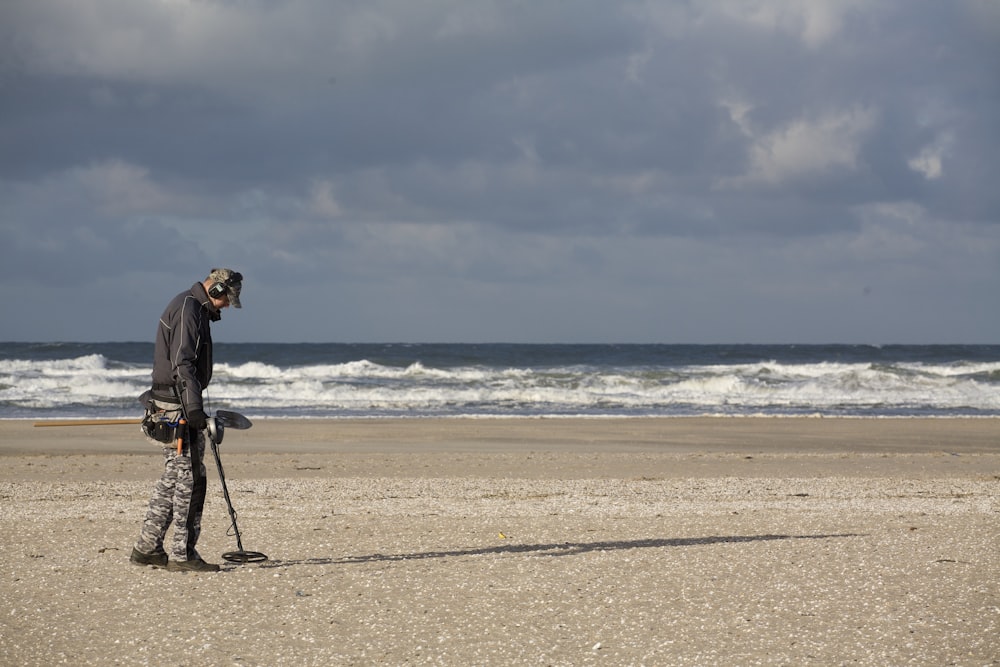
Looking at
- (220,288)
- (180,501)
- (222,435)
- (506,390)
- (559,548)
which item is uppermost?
(220,288)

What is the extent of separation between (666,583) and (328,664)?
2.40 metres

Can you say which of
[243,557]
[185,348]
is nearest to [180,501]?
[243,557]

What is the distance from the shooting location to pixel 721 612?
562cm

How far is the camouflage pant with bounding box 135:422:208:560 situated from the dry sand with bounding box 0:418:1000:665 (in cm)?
21

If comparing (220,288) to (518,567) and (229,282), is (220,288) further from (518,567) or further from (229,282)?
(518,567)

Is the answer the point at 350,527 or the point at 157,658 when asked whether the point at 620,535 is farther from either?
the point at 157,658

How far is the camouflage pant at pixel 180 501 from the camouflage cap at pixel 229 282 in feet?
2.88

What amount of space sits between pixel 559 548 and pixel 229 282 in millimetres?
3124

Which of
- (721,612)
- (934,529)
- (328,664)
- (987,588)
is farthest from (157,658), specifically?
(934,529)

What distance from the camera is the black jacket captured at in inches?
245

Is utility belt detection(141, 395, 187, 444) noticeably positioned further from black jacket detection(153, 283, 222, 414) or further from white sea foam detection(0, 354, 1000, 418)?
white sea foam detection(0, 354, 1000, 418)

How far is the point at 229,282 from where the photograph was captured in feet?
21.1

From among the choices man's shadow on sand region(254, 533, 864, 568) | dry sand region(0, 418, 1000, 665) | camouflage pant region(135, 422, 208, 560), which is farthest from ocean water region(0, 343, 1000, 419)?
camouflage pant region(135, 422, 208, 560)

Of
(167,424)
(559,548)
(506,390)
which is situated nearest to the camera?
(167,424)
